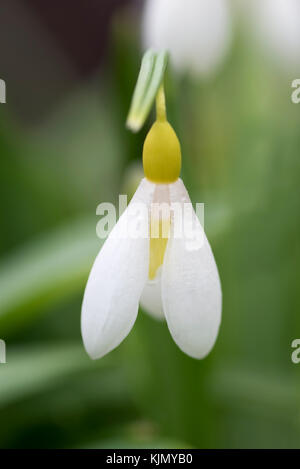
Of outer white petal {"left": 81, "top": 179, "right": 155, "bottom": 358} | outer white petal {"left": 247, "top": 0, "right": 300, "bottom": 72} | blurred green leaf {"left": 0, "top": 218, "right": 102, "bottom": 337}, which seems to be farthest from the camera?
outer white petal {"left": 247, "top": 0, "right": 300, "bottom": 72}

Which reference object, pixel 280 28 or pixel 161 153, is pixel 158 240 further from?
pixel 280 28

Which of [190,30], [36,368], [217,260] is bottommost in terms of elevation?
[36,368]

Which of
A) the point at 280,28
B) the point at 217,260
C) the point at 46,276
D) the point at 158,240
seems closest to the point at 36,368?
the point at 46,276

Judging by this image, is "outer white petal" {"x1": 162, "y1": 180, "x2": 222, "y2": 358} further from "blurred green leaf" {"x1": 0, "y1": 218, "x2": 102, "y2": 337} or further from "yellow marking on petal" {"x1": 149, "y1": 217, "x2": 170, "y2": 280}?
"blurred green leaf" {"x1": 0, "y1": 218, "x2": 102, "y2": 337}

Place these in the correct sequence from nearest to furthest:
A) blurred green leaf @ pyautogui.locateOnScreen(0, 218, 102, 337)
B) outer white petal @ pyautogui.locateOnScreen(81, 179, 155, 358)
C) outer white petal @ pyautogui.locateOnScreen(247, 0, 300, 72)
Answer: outer white petal @ pyautogui.locateOnScreen(81, 179, 155, 358), blurred green leaf @ pyautogui.locateOnScreen(0, 218, 102, 337), outer white petal @ pyautogui.locateOnScreen(247, 0, 300, 72)

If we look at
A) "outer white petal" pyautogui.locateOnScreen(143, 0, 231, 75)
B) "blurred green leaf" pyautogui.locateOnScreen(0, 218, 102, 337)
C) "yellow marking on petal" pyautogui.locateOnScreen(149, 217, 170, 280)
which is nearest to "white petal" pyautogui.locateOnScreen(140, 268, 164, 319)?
"yellow marking on petal" pyautogui.locateOnScreen(149, 217, 170, 280)

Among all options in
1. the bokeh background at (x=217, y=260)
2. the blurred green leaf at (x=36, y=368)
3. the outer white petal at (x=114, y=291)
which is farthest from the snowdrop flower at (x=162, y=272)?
the blurred green leaf at (x=36, y=368)

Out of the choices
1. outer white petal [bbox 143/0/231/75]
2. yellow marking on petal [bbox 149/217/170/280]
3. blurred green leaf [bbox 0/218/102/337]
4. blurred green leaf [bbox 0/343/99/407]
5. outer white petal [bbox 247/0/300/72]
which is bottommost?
blurred green leaf [bbox 0/343/99/407]
